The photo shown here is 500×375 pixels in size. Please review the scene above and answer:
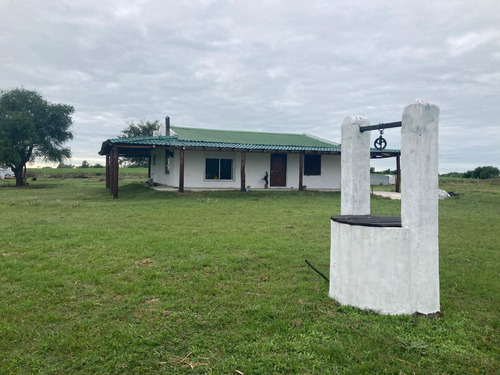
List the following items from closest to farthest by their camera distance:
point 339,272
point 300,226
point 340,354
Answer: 1. point 340,354
2. point 339,272
3. point 300,226

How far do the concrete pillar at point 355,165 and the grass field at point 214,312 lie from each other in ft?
3.49

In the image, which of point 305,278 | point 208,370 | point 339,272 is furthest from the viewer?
point 305,278

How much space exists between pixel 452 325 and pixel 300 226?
207 inches

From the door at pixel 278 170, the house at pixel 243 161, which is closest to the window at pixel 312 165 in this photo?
the house at pixel 243 161

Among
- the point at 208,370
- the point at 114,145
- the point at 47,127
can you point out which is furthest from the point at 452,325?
the point at 47,127

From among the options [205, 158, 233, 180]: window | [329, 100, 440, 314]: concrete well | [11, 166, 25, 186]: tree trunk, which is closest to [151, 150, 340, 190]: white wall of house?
[205, 158, 233, 180]: window

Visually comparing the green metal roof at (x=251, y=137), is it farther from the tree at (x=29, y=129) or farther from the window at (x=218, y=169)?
the tree at (x=29, y=129)

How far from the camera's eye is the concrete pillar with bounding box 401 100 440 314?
3293mm

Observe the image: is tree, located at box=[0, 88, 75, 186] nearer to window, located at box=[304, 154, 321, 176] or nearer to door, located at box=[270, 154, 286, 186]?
door, located at box=[270, 154, 286, 186]

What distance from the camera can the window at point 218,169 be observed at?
18.2 m

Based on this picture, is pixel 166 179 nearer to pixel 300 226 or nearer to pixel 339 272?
pixel 300 226

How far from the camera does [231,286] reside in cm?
417

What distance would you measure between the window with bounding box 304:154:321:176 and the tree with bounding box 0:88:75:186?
17490 mm

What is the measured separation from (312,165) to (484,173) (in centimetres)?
2922
